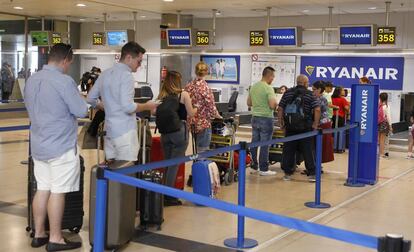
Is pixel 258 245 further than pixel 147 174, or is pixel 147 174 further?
pixel 147 174

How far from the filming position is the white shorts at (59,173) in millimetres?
4141

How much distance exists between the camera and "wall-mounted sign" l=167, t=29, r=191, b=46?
46.9 feet

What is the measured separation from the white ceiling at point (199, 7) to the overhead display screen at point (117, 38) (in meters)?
0.62

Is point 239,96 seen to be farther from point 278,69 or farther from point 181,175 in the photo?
point 181,175

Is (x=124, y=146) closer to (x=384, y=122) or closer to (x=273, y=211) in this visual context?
(x=273, y=211)

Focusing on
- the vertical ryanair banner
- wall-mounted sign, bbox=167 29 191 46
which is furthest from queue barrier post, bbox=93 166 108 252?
wall-mounted sign, bbox=167 29 191 46

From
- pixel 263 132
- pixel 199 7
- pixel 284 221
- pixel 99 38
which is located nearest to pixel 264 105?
pixel 263 132

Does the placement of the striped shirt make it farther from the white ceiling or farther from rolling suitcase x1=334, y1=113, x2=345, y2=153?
the white ceiling

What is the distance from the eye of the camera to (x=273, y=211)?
19.5 ft

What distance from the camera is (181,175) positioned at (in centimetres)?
629

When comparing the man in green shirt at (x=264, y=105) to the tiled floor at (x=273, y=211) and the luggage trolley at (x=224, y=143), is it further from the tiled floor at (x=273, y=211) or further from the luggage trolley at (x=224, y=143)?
the tiled floor at (x=273, y=211)

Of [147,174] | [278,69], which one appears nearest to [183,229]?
[147,174]

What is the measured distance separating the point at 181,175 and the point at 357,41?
7286 mm

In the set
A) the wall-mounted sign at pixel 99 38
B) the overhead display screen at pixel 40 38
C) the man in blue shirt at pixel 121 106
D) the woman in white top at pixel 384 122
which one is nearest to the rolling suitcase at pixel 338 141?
the woman in white top at pixel 384 122
